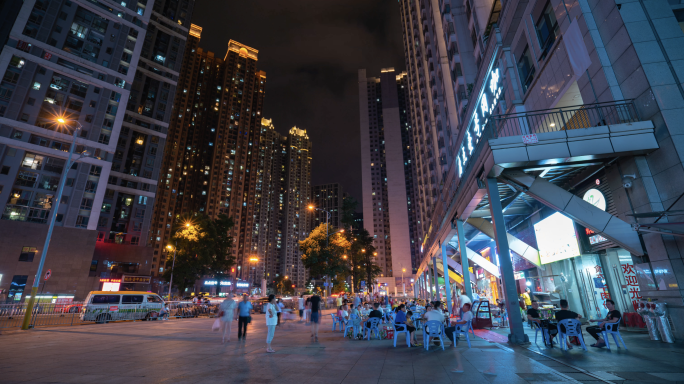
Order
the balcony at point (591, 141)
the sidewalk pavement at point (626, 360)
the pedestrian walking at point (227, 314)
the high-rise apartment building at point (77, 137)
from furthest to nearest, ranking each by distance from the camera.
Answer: the high-rise apartment building at point (77, 137) → the pedestrian walking at point (227, 314) → the balcony at point (591, 141) → the sidewalk pavement at point (626, 360)

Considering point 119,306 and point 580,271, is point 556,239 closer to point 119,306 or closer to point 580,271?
point 580,271

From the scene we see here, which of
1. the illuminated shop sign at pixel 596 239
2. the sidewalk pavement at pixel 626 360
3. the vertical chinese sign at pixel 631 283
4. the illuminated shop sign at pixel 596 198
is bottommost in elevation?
the sidewalk pavement at pixel 626 360

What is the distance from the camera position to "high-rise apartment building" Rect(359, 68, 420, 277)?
364 feet

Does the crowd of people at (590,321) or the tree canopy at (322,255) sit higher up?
the tree canopy at (322,255)

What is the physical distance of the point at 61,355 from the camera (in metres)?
8.68

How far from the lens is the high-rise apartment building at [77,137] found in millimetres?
41938

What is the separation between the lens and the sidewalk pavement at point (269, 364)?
19.5 feet

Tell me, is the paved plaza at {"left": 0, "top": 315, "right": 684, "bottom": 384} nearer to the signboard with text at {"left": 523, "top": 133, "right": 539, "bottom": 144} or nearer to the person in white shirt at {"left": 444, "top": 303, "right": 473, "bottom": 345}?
the person in white shirt at {"left": 444, "top": 303, "right": 473, "bottom": 345}

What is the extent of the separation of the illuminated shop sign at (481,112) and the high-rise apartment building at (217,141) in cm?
10314

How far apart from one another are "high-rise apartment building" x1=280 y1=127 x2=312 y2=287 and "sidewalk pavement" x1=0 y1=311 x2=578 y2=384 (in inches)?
6267

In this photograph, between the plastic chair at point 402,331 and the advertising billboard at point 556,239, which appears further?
the advertising billboard at point 556,239

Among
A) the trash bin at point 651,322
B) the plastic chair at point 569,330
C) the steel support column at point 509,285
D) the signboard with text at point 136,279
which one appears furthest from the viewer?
the signboard with text at point 136,279

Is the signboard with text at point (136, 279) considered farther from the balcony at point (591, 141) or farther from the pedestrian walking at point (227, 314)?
the balcony at point (591, 141)

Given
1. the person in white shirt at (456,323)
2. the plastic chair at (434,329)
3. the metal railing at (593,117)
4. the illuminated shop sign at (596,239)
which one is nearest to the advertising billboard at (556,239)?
the illuminated shop sign at (596,239)
